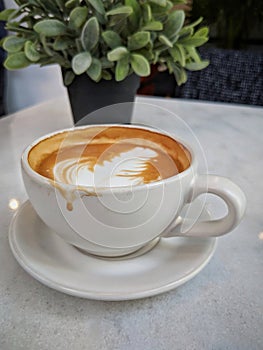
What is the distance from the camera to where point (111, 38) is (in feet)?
1.96

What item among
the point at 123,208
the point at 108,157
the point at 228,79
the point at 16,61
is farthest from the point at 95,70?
the point at 228,79

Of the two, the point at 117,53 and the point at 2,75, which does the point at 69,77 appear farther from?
the point at 2,75

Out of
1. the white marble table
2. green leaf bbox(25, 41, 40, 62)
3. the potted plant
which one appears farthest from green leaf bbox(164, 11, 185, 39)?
the white marble table

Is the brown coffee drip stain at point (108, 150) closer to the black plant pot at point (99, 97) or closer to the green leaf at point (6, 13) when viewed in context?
the black plant pot at point (99, 97)

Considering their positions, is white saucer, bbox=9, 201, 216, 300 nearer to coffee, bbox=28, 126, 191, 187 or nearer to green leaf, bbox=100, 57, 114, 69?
coffee, bbox=28, 126, 191, 187

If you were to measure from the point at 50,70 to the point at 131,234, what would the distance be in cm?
118

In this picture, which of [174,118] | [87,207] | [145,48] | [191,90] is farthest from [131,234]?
[191,90]

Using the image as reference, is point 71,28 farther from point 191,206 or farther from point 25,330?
point 25,330

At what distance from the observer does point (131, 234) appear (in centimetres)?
35

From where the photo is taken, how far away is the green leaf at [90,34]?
22.7 inches

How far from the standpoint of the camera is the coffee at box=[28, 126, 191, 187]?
0.39 meters

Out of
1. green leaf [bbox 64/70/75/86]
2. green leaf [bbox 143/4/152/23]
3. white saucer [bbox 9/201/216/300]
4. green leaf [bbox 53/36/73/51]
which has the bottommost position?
white saucer [bbox 9/201/216/300]

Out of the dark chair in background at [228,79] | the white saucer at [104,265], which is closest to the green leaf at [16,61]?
the white saucer at [104,265]

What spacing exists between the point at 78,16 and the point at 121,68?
94mm
